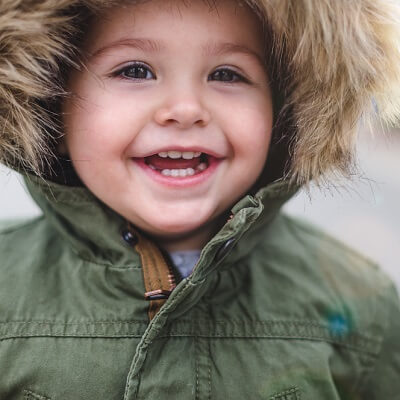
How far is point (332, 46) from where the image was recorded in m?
1.08

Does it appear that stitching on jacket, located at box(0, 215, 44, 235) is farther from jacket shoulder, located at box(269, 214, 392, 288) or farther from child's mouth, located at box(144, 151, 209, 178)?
jacket shoulder, located at box(269, 214, 392, 288)

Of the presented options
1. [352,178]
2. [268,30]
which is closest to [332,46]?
[268,30]

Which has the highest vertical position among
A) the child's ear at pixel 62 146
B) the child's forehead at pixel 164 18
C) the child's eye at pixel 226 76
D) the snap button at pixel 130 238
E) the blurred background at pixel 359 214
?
the child's forehead at pixel 164 18

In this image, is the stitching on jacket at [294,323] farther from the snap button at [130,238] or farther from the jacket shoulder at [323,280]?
the snap button at [130,238]

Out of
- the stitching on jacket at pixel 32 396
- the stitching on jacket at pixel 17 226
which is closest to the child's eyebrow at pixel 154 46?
the stitching on jacket at pixel 17 226

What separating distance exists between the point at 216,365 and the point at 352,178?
0.46m

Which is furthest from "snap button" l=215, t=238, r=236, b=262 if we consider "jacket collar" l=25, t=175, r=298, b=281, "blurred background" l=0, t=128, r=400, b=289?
"blurred background" l=0, t=128, r=400, b=289

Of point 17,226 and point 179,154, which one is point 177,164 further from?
point 17,226

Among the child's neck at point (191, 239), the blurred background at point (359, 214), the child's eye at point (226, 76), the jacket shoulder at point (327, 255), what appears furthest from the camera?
the blurred background at point (359, 214)

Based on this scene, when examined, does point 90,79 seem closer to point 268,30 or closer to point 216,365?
point 268,30

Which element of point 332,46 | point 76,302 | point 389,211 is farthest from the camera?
point 389,211

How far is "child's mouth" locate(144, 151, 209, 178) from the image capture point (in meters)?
1.18

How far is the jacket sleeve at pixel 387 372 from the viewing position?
1375 mm

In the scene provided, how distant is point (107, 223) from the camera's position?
1.21 meters
